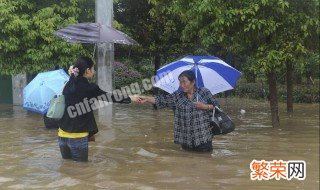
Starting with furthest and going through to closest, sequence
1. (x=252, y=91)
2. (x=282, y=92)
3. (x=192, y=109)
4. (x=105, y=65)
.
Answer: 1. (x=252, y=91)
2. (x=282, y=92)
3. (x=105, y=65)
4. (x=192, y=109)

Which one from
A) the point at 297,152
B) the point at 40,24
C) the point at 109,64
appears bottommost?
the point at 297,152

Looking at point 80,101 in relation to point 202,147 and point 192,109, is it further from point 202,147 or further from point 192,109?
point 202,147

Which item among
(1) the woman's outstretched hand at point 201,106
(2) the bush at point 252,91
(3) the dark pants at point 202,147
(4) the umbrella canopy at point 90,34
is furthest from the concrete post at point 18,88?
(1) the woman's outstretched hand at point 201,106

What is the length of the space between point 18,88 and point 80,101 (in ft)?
32.9

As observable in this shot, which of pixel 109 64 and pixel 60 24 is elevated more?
pixel 60 24

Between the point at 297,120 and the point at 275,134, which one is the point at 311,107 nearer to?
the point at 297,120

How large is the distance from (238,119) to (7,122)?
5859 mm

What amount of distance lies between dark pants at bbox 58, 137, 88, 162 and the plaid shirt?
1.41 m

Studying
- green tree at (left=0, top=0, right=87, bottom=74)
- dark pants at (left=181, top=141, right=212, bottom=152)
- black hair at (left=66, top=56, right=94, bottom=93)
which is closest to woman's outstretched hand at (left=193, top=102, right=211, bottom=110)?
dark pants at (left=181, top=141, right=212, bottom=152)

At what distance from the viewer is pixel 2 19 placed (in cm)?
1176

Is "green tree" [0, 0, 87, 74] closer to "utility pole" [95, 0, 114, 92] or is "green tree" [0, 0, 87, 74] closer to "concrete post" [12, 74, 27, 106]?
"utility pole" [95, 0, 114, 92]

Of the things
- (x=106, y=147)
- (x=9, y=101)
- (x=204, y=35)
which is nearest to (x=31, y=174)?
(x=106, y=147)

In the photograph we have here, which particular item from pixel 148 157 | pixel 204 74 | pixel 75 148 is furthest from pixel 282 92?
pixel 75 148

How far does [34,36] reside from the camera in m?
12.1
